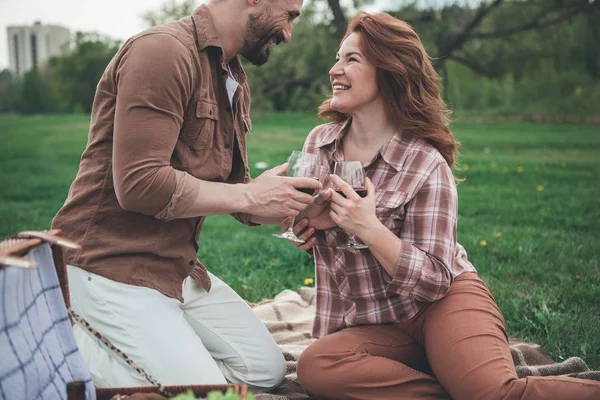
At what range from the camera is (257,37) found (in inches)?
128

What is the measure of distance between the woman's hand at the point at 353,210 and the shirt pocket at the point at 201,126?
61 centimetres

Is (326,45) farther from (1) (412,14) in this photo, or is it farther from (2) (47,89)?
Result: (2) (47,89)

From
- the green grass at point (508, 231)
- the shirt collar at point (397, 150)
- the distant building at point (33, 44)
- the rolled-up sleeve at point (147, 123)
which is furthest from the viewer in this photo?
the distant building at point (33, 44)

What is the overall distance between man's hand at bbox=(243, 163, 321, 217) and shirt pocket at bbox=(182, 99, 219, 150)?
315mm

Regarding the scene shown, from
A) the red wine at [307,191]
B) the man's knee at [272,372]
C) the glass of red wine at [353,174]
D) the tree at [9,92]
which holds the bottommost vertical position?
the tree at [9,92]

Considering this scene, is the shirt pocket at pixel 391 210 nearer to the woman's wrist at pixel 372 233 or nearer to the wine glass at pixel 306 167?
the woman's wrist at pixel 372 233

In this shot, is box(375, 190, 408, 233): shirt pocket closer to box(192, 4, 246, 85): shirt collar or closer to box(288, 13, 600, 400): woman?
box(288, 13, 600, 400): woman

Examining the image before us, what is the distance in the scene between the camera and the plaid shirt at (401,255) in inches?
127

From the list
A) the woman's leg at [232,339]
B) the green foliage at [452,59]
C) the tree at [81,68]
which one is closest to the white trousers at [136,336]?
the woman's leg at [232,339]

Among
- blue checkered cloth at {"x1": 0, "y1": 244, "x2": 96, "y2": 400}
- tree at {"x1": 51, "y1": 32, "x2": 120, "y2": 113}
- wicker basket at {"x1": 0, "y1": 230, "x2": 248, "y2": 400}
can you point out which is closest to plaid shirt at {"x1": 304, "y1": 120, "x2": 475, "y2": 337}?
wicker basket at {"x1": 0, "y1": 230, "x2": 248, "y2": 400}

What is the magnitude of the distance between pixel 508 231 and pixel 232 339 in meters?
4.01

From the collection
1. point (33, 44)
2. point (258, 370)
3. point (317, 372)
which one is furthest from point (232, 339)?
point (33, 44)

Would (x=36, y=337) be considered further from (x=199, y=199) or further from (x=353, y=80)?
(x=353, y=80)

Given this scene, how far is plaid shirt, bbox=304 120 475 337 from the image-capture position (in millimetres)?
3217
